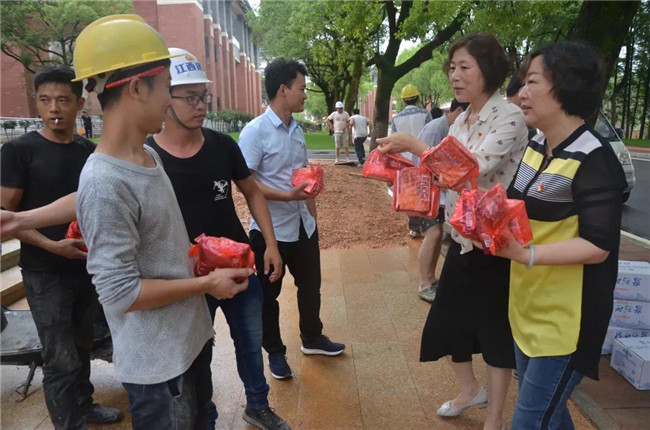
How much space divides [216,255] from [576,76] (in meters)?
1.45

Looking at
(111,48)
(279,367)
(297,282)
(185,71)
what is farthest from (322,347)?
(111,48)

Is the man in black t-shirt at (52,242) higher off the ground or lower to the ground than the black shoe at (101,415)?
higher

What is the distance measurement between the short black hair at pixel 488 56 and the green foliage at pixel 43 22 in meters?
29.0

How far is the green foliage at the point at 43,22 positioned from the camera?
84.4ft

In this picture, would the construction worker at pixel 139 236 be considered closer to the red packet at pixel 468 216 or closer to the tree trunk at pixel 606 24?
the red packet at pixel 468 216

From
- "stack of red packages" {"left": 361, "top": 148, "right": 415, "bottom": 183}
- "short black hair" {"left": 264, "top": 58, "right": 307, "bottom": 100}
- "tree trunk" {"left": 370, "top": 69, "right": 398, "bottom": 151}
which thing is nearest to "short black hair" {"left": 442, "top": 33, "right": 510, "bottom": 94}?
"stack of red packages" {"left": 361, "top": 148, "right": 415, "bottom": 183}

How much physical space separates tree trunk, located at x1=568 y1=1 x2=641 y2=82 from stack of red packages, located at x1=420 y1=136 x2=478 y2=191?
251cm

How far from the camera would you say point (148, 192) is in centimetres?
157

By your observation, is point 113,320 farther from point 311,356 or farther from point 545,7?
point 545,7

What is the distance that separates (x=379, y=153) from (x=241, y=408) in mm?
1840

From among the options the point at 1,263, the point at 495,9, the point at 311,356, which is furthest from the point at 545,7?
the point at 1,263

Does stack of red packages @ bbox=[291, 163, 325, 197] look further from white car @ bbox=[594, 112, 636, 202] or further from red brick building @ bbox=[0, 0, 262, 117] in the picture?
red brick building @ bbox=[0, 0, 262, 117]

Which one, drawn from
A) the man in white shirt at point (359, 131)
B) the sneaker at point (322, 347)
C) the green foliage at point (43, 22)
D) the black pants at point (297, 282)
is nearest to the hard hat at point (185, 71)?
the black pants at point (297, 282)

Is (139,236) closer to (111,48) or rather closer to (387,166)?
(111,48)
